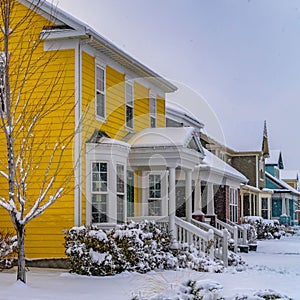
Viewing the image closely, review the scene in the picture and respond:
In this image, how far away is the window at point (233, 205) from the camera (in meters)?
27.4

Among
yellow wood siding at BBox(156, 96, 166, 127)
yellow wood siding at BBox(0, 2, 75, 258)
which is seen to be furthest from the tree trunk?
yellow wood siding at BBox(156, 96, 166, 127)

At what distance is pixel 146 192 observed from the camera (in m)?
19.6

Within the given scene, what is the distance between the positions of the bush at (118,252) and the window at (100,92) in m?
3.45

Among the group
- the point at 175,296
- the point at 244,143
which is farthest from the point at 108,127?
the point at 244,143

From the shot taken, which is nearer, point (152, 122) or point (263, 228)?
Result: point (152, 122)

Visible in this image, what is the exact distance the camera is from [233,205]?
27.9 m

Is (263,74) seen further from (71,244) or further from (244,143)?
(244,143)

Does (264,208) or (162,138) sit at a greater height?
(162,138)

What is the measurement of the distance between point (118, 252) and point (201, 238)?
13.2ft

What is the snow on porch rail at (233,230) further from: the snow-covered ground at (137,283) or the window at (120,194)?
the window at (120,194)

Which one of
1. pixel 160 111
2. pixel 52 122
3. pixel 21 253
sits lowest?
pixel 21 253

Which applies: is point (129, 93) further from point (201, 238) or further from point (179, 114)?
point (179, 114)

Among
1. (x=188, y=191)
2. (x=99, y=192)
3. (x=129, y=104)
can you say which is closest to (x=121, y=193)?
(x=99, y=192)

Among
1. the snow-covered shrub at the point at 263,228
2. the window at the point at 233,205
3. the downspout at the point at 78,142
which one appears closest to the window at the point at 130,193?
the downspout at the point at 78,142
